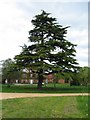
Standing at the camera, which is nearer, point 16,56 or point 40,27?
point 16,56

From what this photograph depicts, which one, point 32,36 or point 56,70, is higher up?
point 32,36

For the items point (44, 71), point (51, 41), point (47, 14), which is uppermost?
point (47, 14)

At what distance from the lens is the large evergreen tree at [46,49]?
124ft

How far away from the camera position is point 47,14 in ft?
139

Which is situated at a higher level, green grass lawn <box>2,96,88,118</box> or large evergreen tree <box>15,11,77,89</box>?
large evergreen tree <box>15,11,77,89</box>

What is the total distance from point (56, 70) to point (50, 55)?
94.6 inches

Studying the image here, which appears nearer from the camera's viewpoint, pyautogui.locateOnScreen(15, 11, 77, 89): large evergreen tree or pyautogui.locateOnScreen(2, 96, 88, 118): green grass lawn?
pyautogui.locateOnScreen(2, 96, 88, 118): green grass lawn

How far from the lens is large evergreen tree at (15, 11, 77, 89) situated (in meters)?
37.7

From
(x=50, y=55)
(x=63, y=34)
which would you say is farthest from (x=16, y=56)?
(x=63, y=34)

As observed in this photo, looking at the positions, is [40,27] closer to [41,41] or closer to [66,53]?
[41,41]

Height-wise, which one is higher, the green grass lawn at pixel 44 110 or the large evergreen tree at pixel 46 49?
the large evergreen tree at pixel 46 49

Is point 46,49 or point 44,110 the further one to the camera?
point 46,49

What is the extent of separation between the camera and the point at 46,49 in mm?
38375

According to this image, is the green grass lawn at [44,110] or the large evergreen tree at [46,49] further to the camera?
the large evergreen tree at [46,49]
